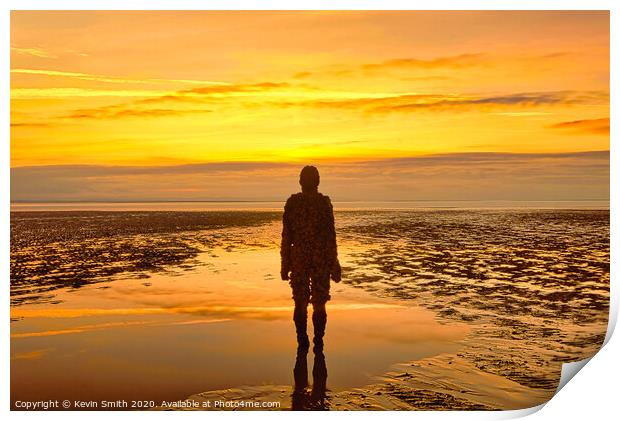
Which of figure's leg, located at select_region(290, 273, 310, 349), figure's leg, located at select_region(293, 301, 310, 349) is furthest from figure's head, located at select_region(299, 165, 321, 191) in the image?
figure's leg, located at select_region(293, 301, 310, 349)

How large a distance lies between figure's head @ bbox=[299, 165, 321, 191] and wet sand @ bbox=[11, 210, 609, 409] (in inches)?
65.9

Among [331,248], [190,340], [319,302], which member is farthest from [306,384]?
[190,340]

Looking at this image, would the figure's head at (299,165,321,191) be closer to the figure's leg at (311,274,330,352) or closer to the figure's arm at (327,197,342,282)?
the figure's arm at (327,197,342,282)

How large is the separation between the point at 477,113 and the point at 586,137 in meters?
1.42

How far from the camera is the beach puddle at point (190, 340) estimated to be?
6.51 meters

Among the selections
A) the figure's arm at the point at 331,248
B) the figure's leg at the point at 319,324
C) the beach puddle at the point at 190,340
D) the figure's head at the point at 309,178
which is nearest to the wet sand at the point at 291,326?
the beach puddle at the point at 190,340

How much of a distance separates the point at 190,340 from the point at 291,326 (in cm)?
123

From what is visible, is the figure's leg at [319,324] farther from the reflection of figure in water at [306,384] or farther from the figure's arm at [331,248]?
the figure's arm at [331,248]

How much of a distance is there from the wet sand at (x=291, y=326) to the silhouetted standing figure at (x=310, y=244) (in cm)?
69

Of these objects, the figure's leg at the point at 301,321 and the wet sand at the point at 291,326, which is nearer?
the wet sand at the point at 291,326

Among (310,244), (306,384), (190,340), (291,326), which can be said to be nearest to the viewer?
(306,384)

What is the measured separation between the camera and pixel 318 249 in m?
6.84

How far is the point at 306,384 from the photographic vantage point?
20.6 feet

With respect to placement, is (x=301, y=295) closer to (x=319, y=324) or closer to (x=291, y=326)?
(x=319, y=324)
